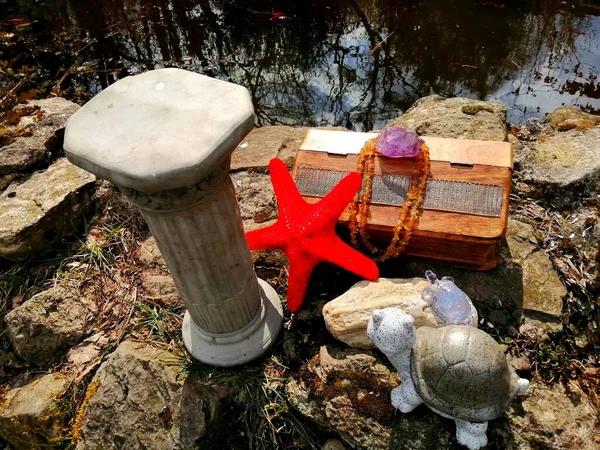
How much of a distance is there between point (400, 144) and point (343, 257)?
79cm

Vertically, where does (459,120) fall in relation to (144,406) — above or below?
above

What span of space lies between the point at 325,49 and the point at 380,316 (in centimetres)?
509

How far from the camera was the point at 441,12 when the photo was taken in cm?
670

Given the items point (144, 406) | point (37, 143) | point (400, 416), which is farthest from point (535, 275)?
point (37, 143)

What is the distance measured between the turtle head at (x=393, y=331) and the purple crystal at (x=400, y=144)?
1131 millimetres

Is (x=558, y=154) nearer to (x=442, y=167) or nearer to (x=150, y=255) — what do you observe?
(x=442, y=167)

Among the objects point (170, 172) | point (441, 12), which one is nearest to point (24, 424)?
point (170, 172)

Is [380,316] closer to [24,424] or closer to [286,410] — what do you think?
[286,410]

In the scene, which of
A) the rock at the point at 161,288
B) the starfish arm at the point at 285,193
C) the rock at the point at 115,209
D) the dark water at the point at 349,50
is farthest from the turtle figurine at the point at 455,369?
the dark water at the point at 349,50

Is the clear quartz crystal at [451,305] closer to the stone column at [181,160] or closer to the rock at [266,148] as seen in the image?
the stone column at [181,160]

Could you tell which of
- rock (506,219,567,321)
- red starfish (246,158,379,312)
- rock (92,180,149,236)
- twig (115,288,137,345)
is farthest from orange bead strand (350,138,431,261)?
rock (92,180,149,236)

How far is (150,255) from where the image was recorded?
3396 mm

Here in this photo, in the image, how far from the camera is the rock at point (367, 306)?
8.02 feet

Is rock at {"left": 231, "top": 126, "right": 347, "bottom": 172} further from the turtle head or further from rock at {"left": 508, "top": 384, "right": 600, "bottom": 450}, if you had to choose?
rock at {"left": 508, "top": 384, "right": 600, "bottom": 450}
